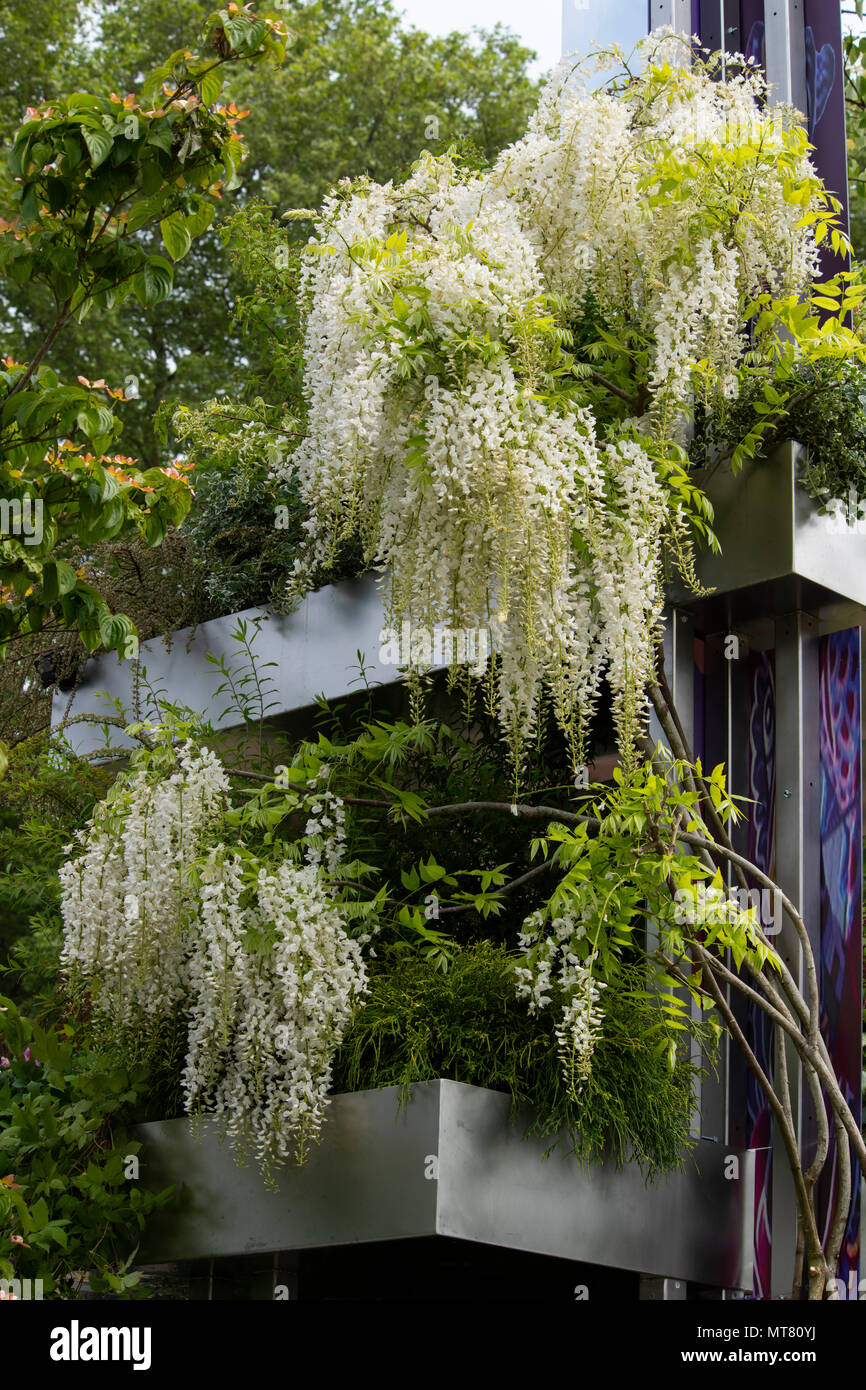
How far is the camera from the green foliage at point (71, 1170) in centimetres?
371

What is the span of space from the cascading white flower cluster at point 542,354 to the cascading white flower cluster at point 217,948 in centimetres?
73

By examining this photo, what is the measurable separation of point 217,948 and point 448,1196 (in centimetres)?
82

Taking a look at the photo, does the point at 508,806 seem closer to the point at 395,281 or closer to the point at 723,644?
the point at 723,644

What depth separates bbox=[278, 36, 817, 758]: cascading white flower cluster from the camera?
340 cm

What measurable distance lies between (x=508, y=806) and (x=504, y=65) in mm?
10091

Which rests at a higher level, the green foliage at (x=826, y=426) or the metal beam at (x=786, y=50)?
the metal beam at (x=786, y=50)

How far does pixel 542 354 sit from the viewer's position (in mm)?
3590

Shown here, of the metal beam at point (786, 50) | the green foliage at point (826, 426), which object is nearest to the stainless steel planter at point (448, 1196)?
the green foliage at point (826, 426)

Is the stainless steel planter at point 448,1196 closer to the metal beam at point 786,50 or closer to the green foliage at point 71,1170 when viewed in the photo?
the green foliage at point 71,1170

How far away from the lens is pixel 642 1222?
3.68m

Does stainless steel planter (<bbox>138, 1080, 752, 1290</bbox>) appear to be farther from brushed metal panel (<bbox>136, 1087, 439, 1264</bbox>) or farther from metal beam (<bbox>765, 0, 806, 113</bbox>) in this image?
metal beam (<bbox>765, 0, 806, 113</bbox>)

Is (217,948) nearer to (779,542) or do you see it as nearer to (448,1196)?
(448,1196)

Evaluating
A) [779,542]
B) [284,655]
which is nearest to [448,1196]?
[779,542]
